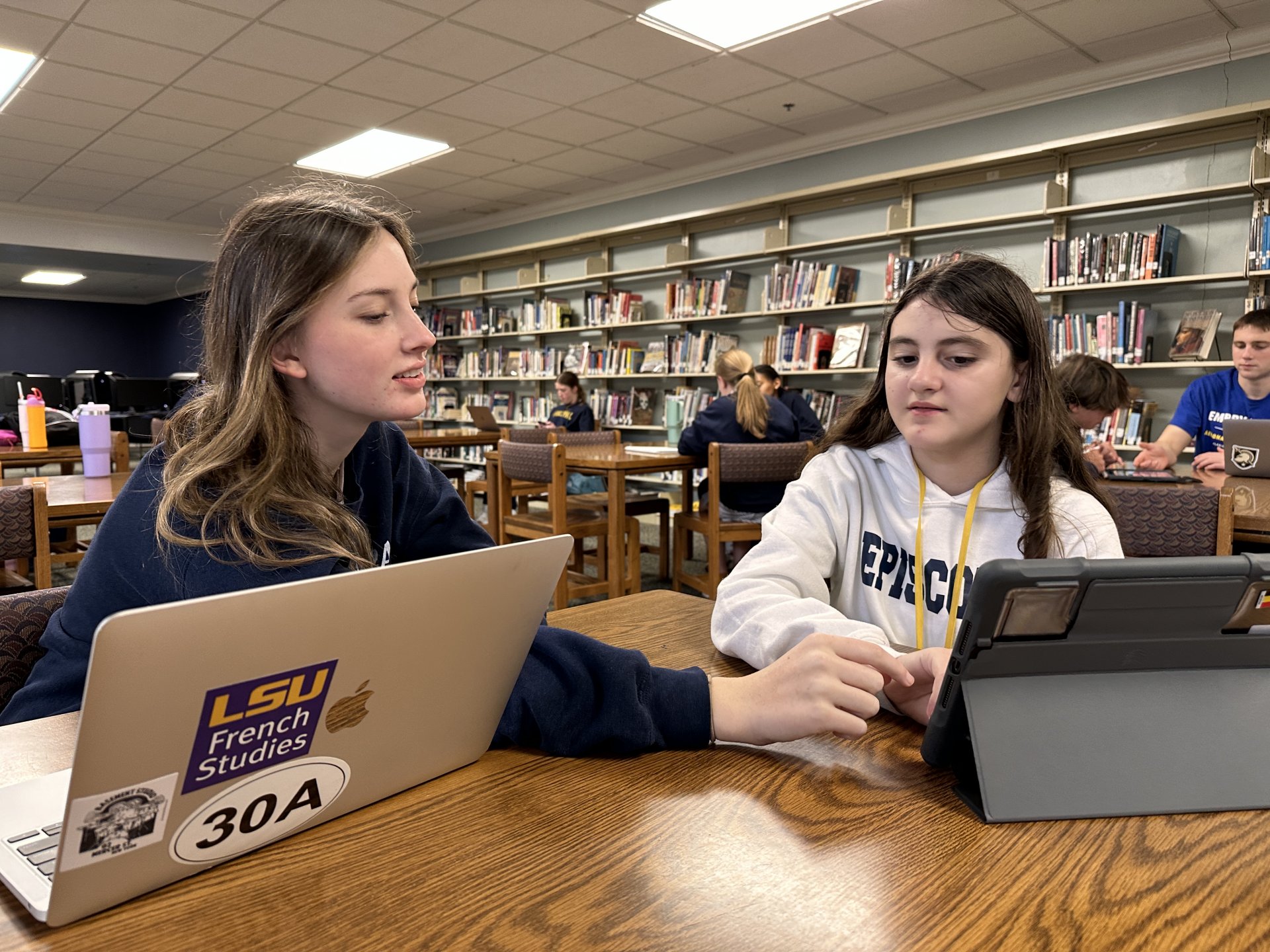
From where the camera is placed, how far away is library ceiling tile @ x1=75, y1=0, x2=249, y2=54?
11.6 feet

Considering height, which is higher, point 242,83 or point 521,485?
point 242,83

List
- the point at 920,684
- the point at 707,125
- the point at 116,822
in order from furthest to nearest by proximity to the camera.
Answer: the point at 707,125
the point at 920,684
the point at 116,822

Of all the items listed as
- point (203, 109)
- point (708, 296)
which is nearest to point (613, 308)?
point (708, 296)

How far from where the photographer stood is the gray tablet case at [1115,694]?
1.81 feet

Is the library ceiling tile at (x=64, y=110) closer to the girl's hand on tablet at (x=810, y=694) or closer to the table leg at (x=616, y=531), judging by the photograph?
the table leg at (x=616, y=531)

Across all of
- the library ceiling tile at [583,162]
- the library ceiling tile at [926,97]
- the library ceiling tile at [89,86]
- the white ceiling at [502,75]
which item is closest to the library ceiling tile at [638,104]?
the white ceiling at [502,75]

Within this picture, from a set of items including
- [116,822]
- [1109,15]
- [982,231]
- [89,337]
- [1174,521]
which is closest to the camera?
[116,822]

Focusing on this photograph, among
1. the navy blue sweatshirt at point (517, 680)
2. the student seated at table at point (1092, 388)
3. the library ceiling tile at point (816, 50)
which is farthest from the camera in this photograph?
the library ceiling tile at point (816, 50)

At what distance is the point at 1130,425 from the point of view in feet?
13.6

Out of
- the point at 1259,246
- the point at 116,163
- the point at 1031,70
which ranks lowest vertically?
the point at 1259,246

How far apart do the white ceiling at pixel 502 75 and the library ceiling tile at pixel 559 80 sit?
13 mm

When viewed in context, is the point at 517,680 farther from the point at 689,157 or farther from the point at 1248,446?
the point at 689,157

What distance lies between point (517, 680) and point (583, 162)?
5690mm

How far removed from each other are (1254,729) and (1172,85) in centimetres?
446
